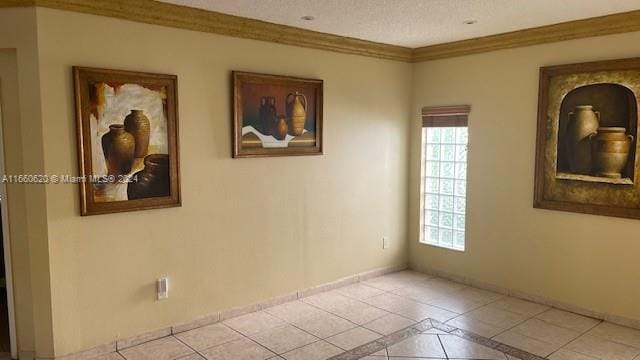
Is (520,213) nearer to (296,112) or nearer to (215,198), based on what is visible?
(296,112)

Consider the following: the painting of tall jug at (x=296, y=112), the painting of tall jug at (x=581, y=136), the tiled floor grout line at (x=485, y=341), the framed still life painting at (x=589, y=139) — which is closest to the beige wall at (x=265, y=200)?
the framed still life painting at (x=589, y=139)

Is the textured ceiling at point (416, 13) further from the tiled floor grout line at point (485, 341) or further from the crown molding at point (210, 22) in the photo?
the tiled floor grout line at point (485, 341)

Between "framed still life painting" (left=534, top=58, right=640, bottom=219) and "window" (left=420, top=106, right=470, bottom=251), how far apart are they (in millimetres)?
821

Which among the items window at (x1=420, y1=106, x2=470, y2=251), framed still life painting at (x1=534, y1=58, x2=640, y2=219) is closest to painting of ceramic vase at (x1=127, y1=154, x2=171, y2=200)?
window at (x1=420, y1=106, x2=470, y2=251)

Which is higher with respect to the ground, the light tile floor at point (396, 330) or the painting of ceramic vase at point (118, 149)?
the painting of ceramic vase at point (118, 149)

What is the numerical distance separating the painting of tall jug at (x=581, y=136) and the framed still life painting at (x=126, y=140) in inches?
126

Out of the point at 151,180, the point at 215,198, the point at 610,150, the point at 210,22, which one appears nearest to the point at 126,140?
the point at 151,180

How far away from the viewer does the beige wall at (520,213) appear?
388 cm

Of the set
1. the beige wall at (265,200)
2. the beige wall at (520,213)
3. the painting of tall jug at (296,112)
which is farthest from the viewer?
the painting of tall jug at (296,112)

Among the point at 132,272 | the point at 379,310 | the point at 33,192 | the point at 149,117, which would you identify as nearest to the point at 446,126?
the point at 379,310

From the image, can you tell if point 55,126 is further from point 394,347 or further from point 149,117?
point 394,347

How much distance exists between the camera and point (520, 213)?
175 inches

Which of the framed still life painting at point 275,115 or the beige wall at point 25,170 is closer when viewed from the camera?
the beige wall at point 25,170

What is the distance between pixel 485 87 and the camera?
4617 mm
